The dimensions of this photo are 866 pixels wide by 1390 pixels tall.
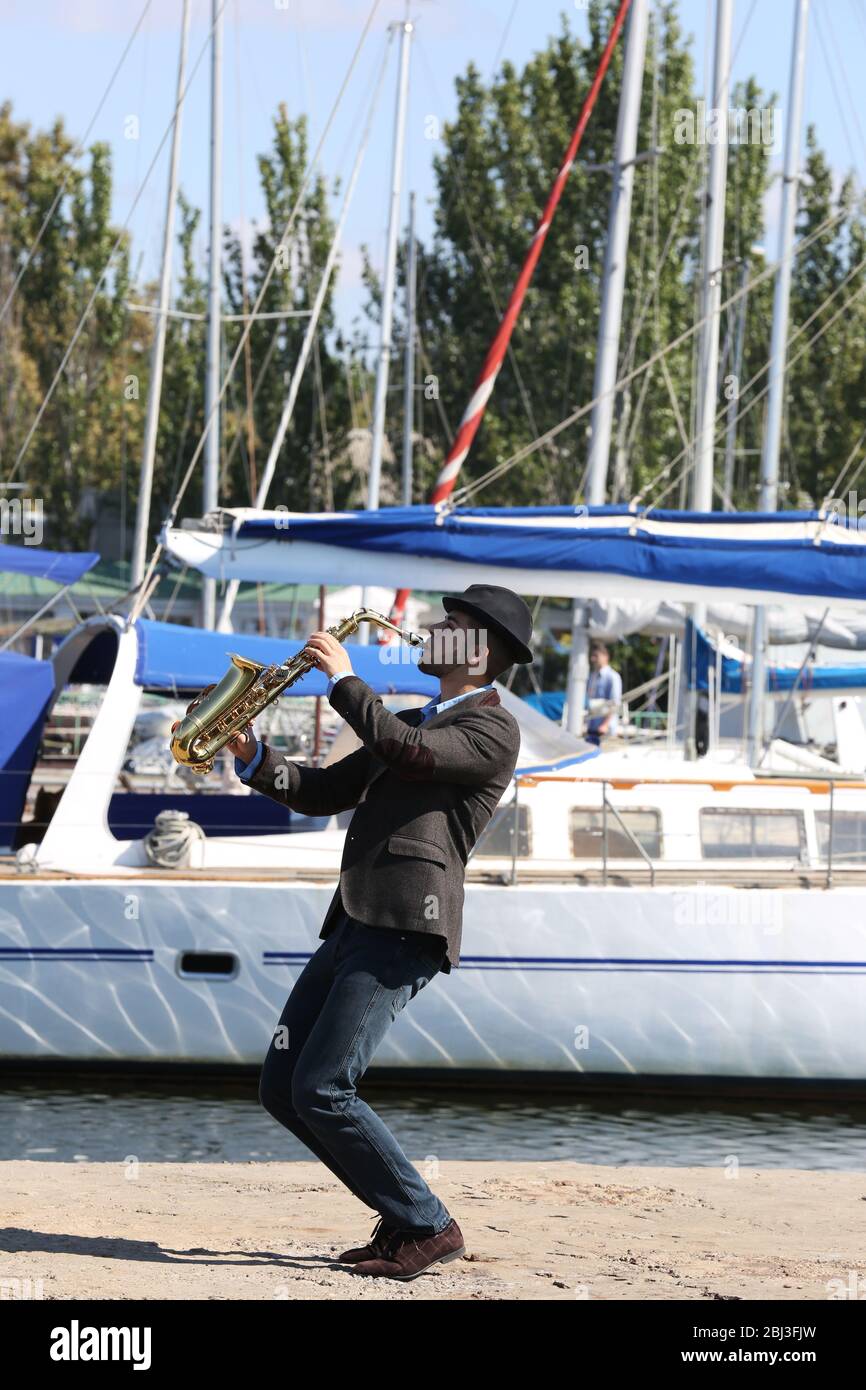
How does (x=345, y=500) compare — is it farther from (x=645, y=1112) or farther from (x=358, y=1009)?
(x=358, y=1009)

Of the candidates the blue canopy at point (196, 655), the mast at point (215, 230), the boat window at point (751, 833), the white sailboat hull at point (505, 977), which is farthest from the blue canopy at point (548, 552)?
the mast at point (215, 230)

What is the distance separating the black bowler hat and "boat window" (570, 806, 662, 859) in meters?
5.17

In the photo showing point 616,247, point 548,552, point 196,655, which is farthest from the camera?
point 616,247

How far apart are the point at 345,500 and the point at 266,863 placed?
30.3 meters

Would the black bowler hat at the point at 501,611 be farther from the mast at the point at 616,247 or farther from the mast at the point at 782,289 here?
the mast at the point at 782,289

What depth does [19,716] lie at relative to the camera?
1057 centimetres

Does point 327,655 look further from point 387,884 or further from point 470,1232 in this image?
point 470,1232

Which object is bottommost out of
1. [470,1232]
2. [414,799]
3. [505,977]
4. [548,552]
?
[505,977]

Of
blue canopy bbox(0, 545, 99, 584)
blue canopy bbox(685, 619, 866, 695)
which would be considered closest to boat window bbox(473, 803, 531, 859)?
blue canopy bbox(0, 545, 99, 584)

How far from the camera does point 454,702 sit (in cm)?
523

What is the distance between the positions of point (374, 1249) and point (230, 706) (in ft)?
5.14

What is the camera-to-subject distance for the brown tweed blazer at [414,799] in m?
4.92

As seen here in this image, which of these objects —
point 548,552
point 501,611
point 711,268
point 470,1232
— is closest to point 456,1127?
point 548,552
